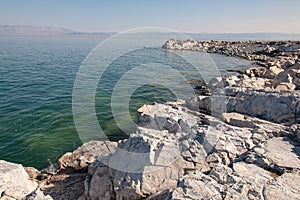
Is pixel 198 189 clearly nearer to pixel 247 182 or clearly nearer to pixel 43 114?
pixel 247 182

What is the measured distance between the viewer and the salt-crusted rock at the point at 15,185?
7.84m

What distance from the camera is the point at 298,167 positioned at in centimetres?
749

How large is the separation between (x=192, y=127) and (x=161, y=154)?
2832 millimetres

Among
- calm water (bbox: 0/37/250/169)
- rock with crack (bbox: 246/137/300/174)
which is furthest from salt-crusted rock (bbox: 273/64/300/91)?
rock with crack (bbox: 246/137/300/174)

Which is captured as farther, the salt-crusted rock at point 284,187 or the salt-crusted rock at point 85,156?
the salt-crusted rock at point 85,156

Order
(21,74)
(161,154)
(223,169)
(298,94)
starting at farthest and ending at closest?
(21,74) → (298,94) → (161,154) → (223,169)

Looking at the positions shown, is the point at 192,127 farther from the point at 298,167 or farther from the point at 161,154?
the point at 298,167

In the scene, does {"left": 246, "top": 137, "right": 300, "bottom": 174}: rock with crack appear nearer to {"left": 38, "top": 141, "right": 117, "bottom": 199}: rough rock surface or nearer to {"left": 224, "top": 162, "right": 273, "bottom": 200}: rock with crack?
{"left": 224, "top": 162, "right": 273, "bottom": 200}: rock with crack

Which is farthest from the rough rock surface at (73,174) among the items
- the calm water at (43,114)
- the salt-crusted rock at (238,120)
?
the salt-crusted rock at (238,120)

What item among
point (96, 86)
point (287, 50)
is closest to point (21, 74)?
point (96, 86)

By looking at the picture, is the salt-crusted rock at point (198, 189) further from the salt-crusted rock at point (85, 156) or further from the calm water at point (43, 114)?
the calm water at point (43, 114)

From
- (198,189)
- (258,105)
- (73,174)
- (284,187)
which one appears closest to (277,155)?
(284,187)

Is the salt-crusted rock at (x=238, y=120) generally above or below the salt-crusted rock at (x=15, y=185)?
above

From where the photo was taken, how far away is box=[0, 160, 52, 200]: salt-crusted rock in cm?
784
